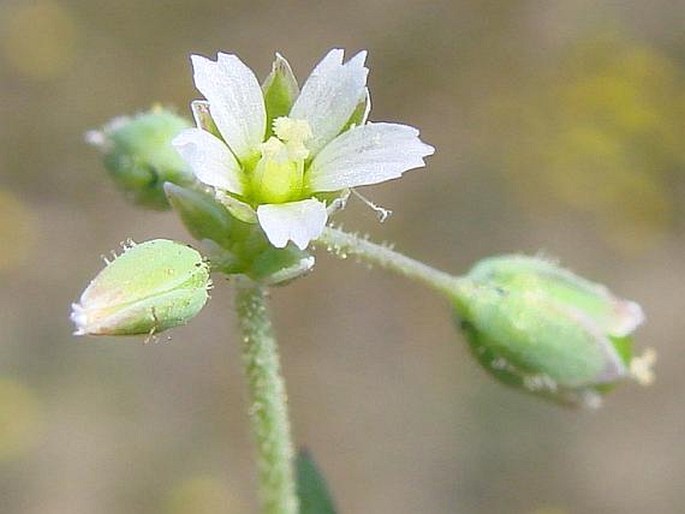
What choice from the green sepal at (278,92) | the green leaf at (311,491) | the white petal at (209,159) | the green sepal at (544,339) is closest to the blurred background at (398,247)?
the green leaf at (311,491)

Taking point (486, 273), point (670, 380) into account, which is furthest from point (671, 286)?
point (486, 273)

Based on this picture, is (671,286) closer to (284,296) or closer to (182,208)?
(284,296)

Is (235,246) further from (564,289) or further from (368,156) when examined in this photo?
(564,289)

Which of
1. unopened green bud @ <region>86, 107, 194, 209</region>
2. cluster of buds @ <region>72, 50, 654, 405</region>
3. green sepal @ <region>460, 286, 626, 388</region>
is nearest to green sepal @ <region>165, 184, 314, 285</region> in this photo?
cluster of buds @ <region>72, 50, 654, 405</region>

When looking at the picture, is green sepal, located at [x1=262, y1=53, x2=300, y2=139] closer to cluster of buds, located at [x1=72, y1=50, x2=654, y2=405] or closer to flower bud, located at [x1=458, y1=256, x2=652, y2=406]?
cluster of buds, located at [x1=72, y1=50, x2=654, y2=405]

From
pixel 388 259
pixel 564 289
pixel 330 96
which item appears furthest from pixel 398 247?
pixel 330 96
